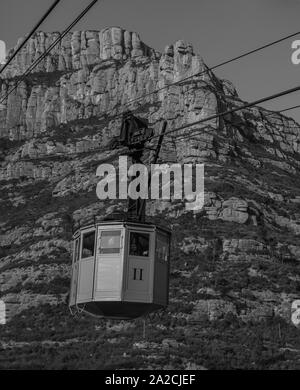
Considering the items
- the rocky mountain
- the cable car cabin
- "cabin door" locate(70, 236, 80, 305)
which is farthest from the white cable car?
the rocky mountain

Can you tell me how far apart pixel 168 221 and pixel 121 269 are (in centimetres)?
8255

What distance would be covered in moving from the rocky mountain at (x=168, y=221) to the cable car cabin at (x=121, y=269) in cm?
536

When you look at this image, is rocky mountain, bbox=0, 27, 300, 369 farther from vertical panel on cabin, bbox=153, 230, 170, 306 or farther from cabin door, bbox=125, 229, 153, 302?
cabin door, bbox=125, 229, 153, 302

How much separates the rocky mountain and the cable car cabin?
211 inches

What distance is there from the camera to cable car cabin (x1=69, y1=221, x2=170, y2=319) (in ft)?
63.7

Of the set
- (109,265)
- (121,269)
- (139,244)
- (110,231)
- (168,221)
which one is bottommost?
(121,269)

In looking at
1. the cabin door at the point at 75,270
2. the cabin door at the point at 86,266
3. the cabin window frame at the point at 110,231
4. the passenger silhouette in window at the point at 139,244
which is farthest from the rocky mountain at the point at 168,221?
the passenger silhouette in window at the point at 139,244

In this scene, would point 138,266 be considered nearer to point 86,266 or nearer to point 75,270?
point 86,266

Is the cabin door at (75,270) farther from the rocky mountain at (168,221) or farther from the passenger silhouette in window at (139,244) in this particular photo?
the rocky mountain at (168,221)

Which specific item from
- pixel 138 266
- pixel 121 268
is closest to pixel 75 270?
pixel 121 268

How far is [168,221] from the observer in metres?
102

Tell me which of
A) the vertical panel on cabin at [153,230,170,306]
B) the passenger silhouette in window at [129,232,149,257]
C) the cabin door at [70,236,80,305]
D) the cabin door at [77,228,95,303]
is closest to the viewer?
the passenger silhouette in window at [129,232,149,257]

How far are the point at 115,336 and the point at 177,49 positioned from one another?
10191cm

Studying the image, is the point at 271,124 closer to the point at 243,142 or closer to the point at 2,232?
the point at 243,142
